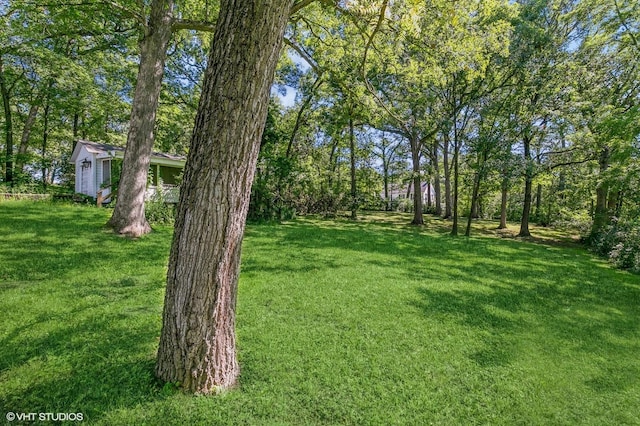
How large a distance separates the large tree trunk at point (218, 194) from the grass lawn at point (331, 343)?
0.28 metres

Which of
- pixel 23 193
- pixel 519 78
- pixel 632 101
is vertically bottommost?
pixel 23 193

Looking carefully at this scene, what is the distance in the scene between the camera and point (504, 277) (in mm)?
5906

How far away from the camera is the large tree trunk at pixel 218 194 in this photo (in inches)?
70.2

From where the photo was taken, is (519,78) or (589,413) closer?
(589,413)

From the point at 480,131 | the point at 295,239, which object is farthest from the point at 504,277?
the point at 480,131

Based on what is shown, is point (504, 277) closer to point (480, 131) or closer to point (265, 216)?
point (480, 131)

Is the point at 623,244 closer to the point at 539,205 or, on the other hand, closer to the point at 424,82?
the point at 424,82

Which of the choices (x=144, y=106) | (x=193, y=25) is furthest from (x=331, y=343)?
(x=193, y=25)

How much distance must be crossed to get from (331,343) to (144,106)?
606 centimetres

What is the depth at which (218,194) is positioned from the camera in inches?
73.8

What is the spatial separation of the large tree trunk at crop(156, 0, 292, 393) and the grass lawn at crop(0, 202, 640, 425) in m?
0.28

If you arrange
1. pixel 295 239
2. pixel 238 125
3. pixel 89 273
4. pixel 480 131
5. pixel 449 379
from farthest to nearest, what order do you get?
pixel 480 131
pixel 295 239
pixel 89 273
pixel 449 379
pixel 238 125

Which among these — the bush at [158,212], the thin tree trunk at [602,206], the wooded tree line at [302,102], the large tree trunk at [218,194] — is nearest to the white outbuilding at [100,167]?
the wooded tree line at [302,102]

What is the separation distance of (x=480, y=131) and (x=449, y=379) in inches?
446
